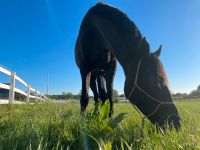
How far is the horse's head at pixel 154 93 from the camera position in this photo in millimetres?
2174

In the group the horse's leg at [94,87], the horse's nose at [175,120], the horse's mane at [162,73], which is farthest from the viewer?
the horse's leg at [94,87]

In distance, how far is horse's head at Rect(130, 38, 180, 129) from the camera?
2174mm

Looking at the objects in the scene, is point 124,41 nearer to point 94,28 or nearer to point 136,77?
point 136,77

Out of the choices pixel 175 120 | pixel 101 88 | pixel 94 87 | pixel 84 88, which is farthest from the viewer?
pixel 94 87

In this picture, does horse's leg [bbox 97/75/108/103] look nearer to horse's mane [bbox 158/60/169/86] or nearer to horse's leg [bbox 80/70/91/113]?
horse's leg [bbox 80/70/91/113]

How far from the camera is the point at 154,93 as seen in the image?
229cm

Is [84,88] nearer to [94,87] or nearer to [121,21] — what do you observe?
[94,87]

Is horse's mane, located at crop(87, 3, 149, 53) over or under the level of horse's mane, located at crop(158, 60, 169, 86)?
over

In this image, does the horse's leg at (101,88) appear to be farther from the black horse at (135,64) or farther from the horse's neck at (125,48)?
the horse's neck at (125,48)

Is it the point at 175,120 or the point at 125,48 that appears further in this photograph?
Result: the point at 125,48

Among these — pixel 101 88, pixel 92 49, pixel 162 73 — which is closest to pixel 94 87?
pixel 101 88

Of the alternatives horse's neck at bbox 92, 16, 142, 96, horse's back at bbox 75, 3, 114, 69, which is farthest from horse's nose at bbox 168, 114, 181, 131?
horse's back at bbox 75, 3, 114, 69

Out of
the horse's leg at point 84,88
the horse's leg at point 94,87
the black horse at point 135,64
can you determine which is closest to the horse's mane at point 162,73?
the black horse at point 135,64

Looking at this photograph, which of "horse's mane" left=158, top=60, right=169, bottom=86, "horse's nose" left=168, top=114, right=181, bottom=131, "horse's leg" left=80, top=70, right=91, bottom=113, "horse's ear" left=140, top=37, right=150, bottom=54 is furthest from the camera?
"horse's leg" left=80, top=70, right=91, bottom=113
